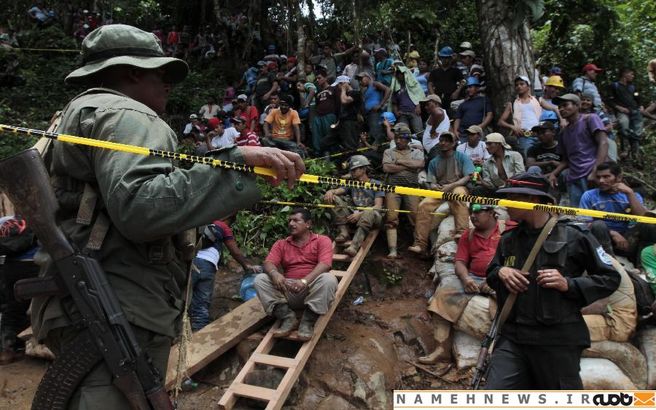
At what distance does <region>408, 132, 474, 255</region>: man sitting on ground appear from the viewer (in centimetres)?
598

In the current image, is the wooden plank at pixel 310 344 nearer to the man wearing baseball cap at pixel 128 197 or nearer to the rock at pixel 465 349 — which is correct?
the rock at pixel 465 349

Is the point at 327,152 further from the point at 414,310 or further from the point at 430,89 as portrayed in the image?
the point at 414,310

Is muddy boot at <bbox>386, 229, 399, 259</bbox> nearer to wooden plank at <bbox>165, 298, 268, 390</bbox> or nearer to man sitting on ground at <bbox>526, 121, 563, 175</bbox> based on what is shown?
wooden plank at <bbox>165, 298, 268, 390</bbox>

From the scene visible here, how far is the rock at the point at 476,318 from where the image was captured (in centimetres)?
465

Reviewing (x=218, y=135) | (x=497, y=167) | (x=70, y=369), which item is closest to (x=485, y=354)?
(x=70, y=369)

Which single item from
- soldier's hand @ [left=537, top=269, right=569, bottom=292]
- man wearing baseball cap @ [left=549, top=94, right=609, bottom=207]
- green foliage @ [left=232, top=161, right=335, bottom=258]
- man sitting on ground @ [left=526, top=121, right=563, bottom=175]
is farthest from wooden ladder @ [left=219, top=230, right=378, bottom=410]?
man sitting on ground @ [left=526, top=121, right=563, bottom=175]

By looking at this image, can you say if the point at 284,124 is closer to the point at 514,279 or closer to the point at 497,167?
the point at 497,167

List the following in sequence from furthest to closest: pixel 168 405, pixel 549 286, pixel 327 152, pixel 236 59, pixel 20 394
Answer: pixel 236 59 < pixel 327 152 < pixel 20 394 < pixel 549 286 < pixel 168 405

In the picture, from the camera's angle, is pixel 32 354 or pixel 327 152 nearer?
pixel 32 354

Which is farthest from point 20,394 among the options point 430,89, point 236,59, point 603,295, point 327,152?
point 236,59

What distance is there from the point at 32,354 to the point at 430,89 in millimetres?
7817

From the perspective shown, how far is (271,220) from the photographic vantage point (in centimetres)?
685

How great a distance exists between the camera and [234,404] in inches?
159

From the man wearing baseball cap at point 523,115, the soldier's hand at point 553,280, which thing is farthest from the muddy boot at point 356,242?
the soldier's hand at point 553,280
